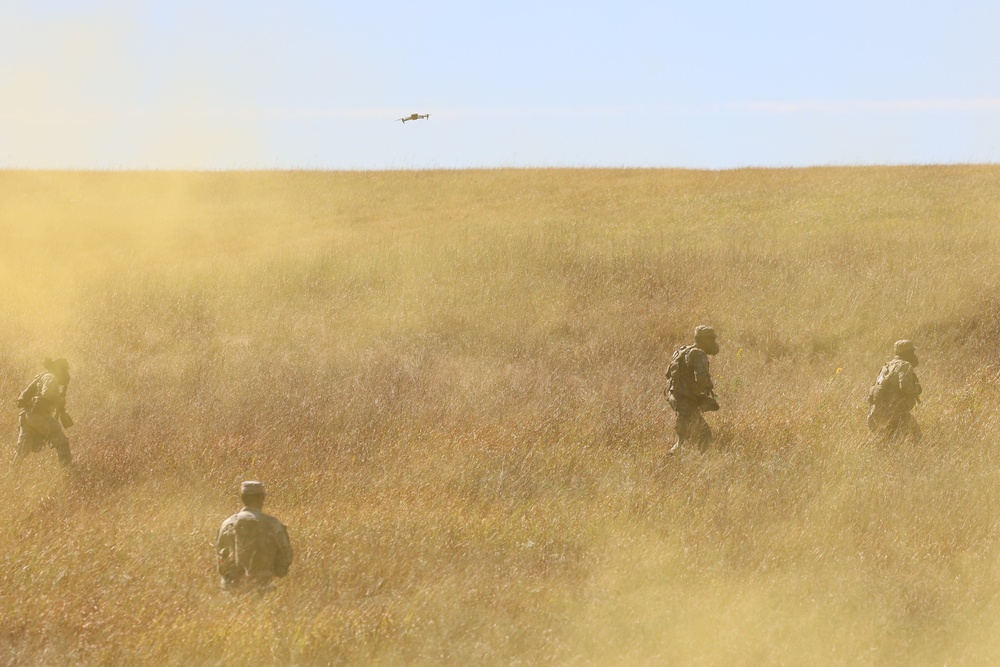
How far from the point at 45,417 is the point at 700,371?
6.57 metres

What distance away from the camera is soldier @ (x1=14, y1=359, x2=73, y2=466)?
10289 millimetres

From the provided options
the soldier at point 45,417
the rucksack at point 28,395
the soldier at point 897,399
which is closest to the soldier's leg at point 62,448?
the soldier at point 45,417

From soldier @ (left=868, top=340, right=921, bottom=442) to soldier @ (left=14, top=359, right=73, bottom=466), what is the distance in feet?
26.7

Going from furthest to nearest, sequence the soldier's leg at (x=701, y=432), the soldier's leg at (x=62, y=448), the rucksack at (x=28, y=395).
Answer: the soldier's leg at (x=701, y=432) → the rucksack at (x=28, y=395) → the soldier's leg at (x=62, y=448)

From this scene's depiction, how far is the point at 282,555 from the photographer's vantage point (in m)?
6.52

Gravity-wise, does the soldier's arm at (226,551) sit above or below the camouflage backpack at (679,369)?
below

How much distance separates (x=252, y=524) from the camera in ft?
21.1

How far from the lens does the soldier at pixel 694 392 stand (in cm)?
1073

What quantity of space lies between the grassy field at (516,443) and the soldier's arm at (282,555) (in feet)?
0.72

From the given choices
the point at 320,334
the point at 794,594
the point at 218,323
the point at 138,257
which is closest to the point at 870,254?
the point at 320,334

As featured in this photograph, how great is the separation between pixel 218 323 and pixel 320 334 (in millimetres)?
1953

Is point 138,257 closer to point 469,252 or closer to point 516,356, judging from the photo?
point 469,252

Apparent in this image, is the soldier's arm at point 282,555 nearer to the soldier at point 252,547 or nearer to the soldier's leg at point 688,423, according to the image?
the soldier at point 252,547

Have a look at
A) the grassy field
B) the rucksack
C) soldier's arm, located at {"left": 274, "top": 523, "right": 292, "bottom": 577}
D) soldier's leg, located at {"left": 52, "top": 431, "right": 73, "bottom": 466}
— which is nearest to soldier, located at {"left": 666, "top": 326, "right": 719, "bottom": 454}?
the grassy field
